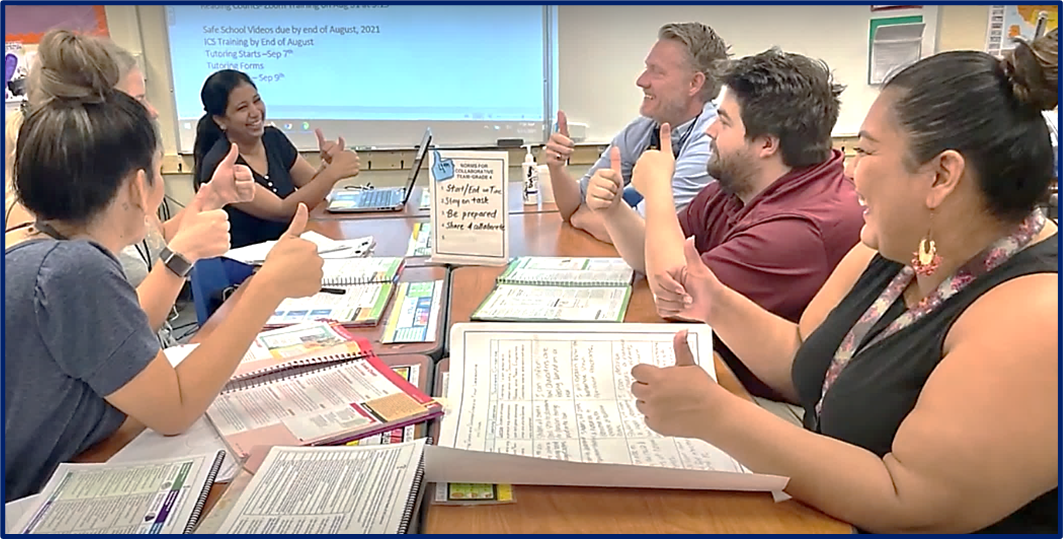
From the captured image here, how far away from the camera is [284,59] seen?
3.60 m

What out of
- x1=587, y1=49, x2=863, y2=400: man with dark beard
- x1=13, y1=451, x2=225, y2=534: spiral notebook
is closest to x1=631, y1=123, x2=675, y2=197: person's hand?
x1=587, y1=49, x2=863, y2=400: man with dark beard

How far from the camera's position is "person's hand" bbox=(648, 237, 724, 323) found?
1.32 m

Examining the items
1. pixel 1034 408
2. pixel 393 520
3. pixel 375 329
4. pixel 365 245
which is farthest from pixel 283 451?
pixel 365 245

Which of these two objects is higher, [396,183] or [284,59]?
[284,59]

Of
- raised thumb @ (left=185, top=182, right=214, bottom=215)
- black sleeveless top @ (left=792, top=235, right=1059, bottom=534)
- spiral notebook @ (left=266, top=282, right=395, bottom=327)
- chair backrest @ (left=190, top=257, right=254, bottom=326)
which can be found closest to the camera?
black sleeveless top @ (left=792, top=235, right=1059, bottom=534)

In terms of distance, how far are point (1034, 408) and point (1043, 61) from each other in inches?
14.5

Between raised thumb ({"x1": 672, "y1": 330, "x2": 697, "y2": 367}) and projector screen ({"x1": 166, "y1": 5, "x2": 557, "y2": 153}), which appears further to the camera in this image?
projector screen ({"x1": 166, "y1": 5, "x2": 557, "y2": 153})

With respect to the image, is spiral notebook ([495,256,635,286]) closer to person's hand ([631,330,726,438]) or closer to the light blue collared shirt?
the light blue collared shirt

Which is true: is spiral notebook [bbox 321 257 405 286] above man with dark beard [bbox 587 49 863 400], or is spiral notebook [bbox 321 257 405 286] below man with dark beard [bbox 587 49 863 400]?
below

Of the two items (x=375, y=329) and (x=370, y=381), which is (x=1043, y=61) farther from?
(x=375, y=329)

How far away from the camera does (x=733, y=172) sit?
5.61 ft

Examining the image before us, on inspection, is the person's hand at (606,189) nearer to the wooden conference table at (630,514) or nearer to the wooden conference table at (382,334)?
the wooden conference table at (382,334)

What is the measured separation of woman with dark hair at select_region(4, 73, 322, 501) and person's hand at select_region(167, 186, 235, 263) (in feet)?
0.90

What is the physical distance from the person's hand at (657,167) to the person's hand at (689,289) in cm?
34
